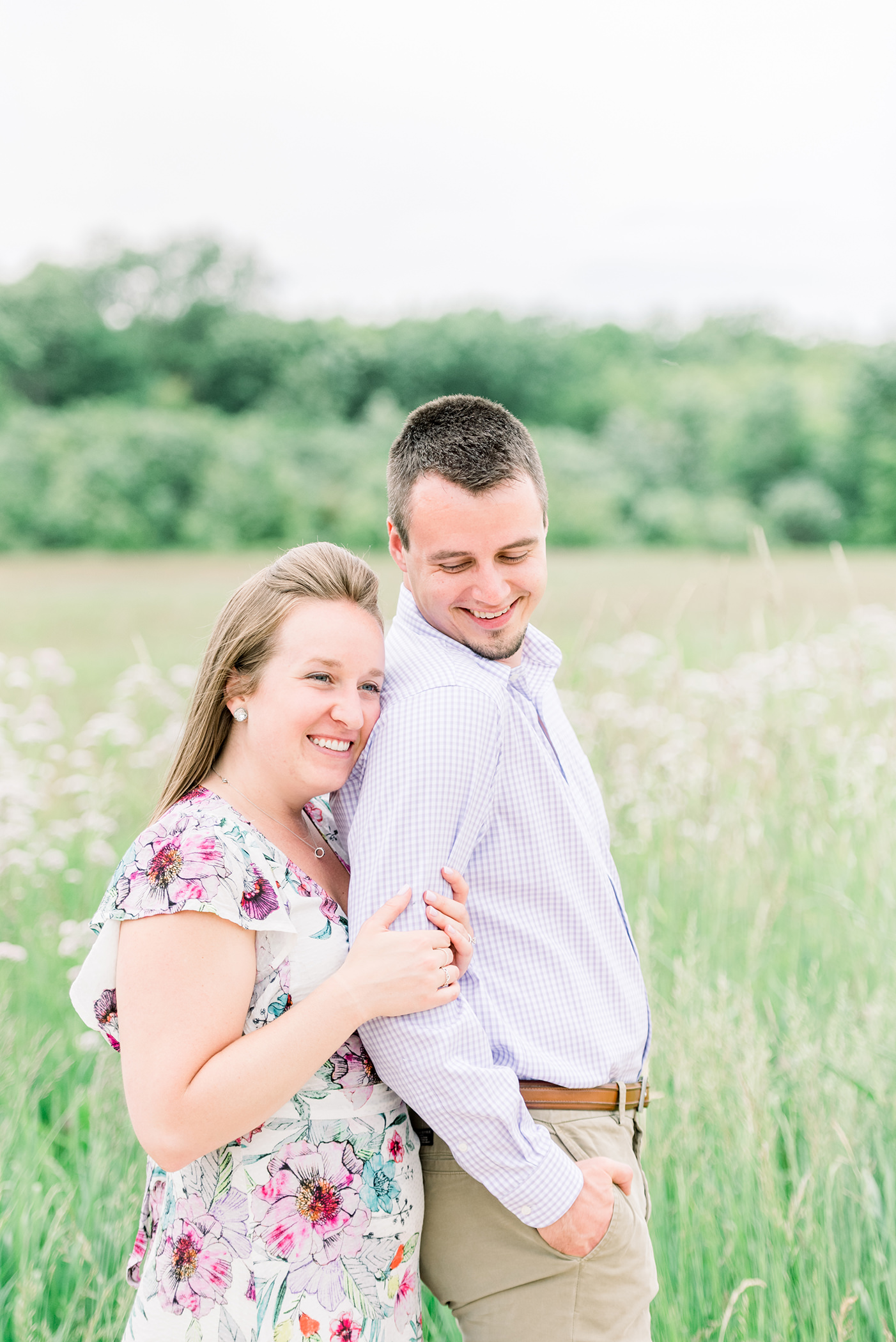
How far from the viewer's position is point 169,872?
1385 mm

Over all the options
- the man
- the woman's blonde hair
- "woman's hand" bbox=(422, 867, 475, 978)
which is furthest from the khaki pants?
the woman's blonde hair

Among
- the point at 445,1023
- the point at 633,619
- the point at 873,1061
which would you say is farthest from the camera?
the point at 633,619

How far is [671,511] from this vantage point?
15.8 metres

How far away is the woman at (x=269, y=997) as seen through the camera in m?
1.34

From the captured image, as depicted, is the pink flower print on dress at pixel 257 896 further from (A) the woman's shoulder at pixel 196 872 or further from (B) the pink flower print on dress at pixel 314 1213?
(B) the pink flower print on dress at pixel 314 1213

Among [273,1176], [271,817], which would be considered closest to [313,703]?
[271,817]

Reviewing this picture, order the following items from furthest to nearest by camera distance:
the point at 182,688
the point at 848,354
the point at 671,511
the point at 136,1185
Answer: the point at 848,354
the point at 671,511
the point at 182,688
the point at 136,1185

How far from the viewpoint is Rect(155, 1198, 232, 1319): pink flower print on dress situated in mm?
1432

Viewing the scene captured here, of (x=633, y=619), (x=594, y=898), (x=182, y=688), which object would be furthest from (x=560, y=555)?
(x=594, y=898)

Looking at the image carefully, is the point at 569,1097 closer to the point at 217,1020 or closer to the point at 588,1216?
the point at 588,1216

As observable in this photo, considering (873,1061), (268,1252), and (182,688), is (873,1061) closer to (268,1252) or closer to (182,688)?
(268,1252)

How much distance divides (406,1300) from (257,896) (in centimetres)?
69

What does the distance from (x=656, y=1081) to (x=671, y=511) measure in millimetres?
13705

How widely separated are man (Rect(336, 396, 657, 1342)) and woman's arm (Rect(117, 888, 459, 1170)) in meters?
0.07
